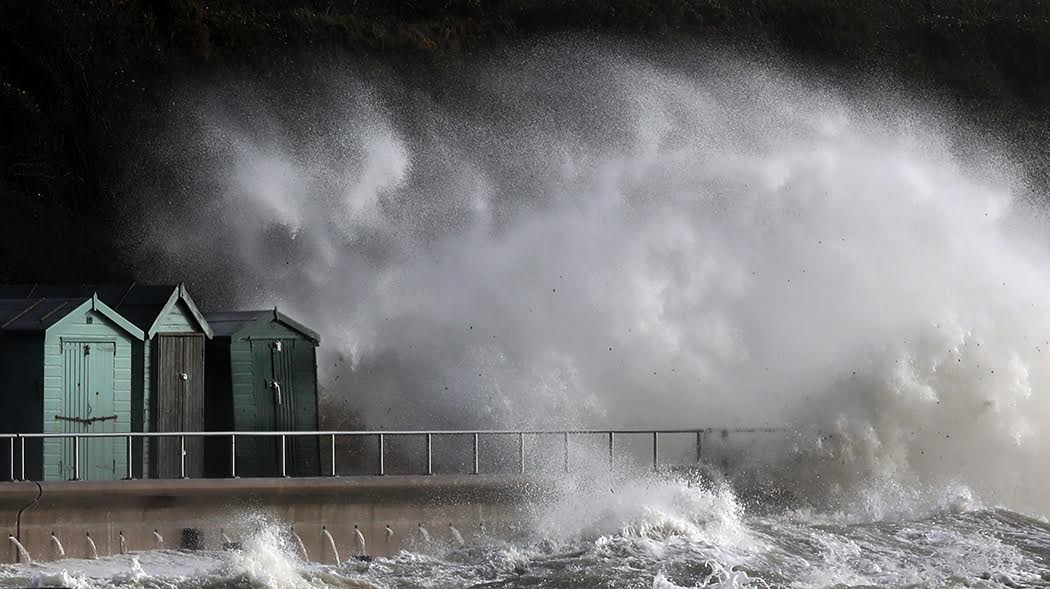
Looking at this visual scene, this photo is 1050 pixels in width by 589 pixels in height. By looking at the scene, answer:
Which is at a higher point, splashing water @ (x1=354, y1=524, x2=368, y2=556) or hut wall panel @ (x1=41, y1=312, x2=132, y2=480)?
hut wall panel @ (x1=41, y1=312, x2=132, y2=480)

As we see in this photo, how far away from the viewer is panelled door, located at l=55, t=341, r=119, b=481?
2511 cm

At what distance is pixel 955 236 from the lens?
31.6m

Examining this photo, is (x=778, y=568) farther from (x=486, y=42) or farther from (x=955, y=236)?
(x=486, y=42)

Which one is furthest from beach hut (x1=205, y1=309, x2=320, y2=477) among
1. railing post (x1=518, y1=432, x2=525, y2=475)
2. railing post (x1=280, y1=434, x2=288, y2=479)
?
railing post (x1=518, y1=432, x2=525, y2=475)

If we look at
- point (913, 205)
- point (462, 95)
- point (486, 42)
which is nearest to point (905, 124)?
point (913, 205)

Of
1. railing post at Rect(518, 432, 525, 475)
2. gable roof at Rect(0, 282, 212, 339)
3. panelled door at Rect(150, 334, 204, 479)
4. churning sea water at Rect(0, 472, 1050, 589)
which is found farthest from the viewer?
railing post at Rect(518, 432, 525, 475)

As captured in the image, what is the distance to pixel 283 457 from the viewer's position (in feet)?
82.3

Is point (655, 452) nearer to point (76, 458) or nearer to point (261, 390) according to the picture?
point (261, 390)

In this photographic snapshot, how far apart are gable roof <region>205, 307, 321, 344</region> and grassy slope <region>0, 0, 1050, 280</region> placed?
48.5 feet

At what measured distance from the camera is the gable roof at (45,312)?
986 inches

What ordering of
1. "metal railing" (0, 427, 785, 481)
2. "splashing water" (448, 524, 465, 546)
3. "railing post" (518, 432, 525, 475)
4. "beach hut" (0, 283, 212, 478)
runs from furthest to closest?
"railing post" (518, 432, 525, 475) < "splashing water" (448, 524, 465, 546) < "beach hut" (0, 283, 212, 478) < "metal railing" (0, 427, 785, 481)

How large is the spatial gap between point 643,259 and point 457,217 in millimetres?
3511

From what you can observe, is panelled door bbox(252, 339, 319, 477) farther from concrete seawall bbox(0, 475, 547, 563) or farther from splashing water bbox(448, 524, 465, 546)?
splashing water bbox(448, 524, 465, 546)

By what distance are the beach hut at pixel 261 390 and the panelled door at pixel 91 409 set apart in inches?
78.4
